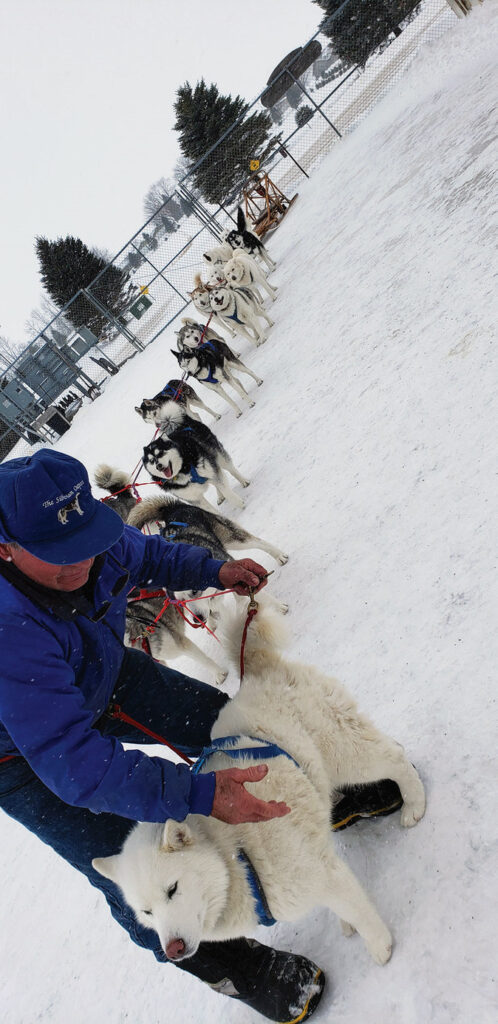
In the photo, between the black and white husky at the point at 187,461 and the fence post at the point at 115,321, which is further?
the fence post at the point at 115,321

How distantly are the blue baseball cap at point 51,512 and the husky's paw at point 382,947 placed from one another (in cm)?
136

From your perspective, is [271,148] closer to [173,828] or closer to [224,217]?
[224,217]

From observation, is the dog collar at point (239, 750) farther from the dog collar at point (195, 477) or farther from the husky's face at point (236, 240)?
the husky's face at point (236, 240)

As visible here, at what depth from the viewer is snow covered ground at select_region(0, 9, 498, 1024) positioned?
4.96 feet

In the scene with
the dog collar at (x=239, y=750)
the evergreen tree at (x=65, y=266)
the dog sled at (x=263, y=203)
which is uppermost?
the evergreen tree at (x=65, y=266)

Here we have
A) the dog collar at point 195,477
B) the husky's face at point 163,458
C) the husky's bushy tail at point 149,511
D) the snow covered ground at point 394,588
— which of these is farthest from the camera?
Result: the dog collar at point 195,477

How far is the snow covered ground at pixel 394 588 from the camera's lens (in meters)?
1.51

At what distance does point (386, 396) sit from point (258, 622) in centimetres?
245

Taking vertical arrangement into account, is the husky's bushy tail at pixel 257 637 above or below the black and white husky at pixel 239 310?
below

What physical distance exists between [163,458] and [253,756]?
322 cm

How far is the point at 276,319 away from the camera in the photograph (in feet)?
26.8

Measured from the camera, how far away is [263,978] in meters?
1.55

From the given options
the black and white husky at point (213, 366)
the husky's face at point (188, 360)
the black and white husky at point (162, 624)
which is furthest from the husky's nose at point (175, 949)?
the husky's face at point (188, 360)

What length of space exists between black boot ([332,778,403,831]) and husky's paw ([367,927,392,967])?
0.33 m
